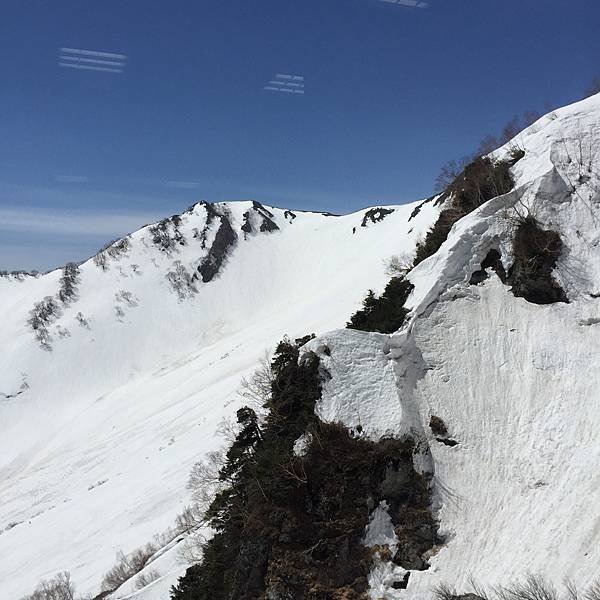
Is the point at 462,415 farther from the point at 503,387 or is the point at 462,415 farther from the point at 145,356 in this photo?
the point at 145,356

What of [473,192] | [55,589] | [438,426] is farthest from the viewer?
[473,192]

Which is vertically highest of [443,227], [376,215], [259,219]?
[259,219]

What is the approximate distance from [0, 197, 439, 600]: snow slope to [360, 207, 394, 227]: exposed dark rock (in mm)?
840

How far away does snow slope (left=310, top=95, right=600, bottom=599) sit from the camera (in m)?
13.9

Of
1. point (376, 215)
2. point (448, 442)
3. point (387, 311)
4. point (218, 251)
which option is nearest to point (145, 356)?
point (218, 251)

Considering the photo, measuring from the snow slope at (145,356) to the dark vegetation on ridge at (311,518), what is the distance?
A: 5323 millimetres

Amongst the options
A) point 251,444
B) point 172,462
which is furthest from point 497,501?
point 172,462

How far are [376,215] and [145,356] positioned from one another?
5310 cm

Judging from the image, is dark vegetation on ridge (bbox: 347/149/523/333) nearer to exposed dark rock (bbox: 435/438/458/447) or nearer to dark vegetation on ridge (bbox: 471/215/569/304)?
dark vegetation on ridge (bbox: 471/215/569/304)

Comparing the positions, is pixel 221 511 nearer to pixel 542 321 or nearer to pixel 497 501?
pixel 497 501

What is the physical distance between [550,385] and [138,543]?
22389 millimetres

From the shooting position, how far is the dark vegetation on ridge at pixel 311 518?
47.6 ft

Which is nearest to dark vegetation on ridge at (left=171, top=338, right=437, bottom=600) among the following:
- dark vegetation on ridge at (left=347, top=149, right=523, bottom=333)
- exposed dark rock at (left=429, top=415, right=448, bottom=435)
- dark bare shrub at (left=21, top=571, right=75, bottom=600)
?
exposed dark rock at (left=429, top=415, right=448, bottom=435)

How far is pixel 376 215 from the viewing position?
98938 mm
